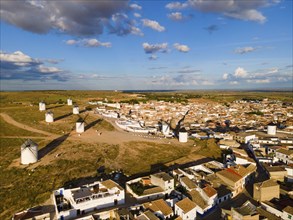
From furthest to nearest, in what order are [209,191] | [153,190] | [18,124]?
[18,124] → [153,190] → [209,191]

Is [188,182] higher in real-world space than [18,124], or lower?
lower

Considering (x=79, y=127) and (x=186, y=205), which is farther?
(x=79, y=127)

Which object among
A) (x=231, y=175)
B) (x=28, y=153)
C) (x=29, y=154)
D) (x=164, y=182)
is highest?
(x=28, y=153)

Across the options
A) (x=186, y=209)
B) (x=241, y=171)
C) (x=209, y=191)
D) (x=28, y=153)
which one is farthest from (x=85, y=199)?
(x=241, y=171)

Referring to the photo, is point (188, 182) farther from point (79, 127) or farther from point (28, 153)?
point (79, 127)

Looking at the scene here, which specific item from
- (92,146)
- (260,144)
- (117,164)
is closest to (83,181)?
(117,164)

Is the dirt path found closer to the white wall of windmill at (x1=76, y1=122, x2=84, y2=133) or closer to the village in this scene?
the white wall of windmill at (x1=76, y1=122, x2=84, y2=133)

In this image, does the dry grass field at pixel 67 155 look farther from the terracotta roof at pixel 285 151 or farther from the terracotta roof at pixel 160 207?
the terracotta roof at pixel 160 207
